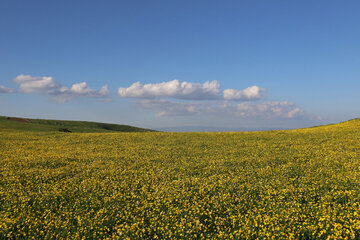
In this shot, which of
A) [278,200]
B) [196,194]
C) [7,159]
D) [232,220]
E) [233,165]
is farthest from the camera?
[7,159]

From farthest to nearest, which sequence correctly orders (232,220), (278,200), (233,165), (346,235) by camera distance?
(233,165), (278,200), (232,220), (346,235)

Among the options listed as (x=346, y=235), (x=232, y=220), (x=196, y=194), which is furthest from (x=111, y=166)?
(x=346, y=235)

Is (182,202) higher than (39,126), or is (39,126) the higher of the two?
(39,126)

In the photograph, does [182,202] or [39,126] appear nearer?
[182,202]

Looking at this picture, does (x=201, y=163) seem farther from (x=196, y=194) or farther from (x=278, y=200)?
(x=278, y=200)

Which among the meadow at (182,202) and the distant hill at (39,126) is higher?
the distant hill at (39,126)

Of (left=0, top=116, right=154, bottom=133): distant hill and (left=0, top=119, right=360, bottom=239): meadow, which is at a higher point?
(left=0, top=116, right=154, bottom=133): distant hill

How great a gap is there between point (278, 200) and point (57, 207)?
11.4m

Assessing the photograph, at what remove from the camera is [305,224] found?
8.73 meters

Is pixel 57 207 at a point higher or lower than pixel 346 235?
lower

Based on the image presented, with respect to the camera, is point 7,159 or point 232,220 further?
point 7,159

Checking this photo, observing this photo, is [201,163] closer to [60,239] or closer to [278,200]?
[278,200]

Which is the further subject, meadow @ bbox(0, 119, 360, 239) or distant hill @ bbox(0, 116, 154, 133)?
distant hill @ bbox(0, 116, 154, 133)

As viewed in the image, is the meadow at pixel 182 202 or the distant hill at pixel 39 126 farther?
the distant hill at pixel 39 126
